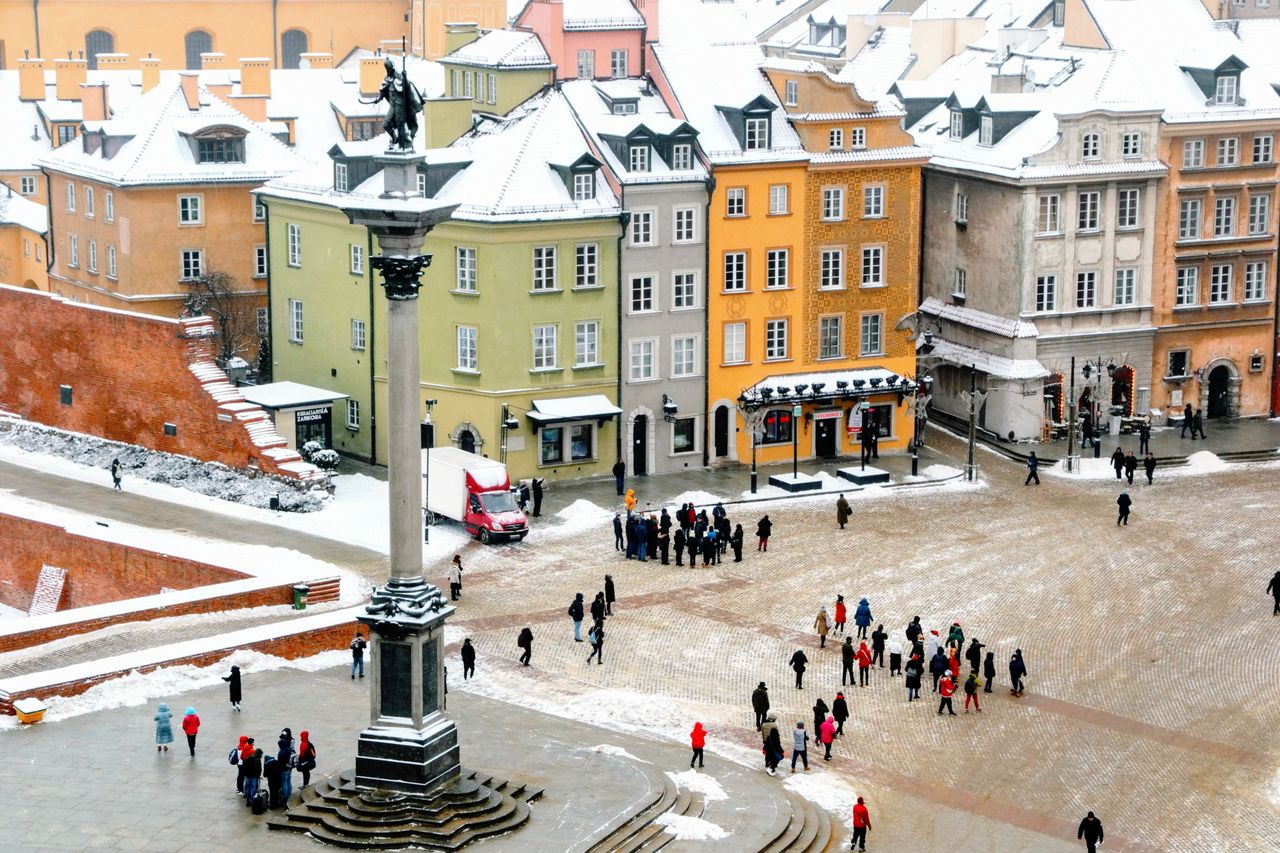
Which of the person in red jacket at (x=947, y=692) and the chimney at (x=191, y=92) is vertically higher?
the chimney at (x=191, y=92)

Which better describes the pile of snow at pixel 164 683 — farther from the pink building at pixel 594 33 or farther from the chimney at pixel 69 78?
the chimney at pixel 69 78

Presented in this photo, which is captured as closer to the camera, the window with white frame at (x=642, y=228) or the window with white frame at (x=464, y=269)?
the window with white frame at (x=464, y=269)

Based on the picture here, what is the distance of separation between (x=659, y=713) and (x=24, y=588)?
23963mm

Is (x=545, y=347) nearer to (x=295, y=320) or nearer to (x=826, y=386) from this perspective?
(x=826, y=386)

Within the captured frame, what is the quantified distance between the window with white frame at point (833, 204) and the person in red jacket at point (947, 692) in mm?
29038

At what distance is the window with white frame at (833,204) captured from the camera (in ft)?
270

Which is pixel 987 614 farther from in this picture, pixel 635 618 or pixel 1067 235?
pixel 1067 235

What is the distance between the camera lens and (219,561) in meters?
63.9

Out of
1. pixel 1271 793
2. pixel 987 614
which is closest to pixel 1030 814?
pixel 1271 793

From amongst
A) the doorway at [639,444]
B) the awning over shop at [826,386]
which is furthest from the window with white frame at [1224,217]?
the doorway at [639,444]

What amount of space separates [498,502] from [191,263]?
76.7ft

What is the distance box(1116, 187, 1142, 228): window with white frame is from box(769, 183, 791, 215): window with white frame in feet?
44.2

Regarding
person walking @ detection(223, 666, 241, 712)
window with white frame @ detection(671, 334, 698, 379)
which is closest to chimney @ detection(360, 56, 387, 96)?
window with white frame @ detection(671, 334, 698, 379)

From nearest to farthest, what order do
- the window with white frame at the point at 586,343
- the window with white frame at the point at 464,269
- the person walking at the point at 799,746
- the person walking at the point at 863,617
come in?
the person walking at the point at 799,746 → the person walking at the point at 863,617 → the window with white frame at the point at 464,269 → the window with white frame at the point at 586,343
